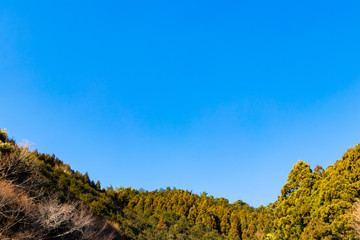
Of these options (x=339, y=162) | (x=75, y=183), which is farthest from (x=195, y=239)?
(x=339, y=162)

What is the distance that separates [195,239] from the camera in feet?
137

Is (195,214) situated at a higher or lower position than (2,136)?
higher

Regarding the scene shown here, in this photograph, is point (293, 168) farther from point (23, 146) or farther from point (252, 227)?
point (252, 227)

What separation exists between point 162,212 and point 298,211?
39556 millimetres

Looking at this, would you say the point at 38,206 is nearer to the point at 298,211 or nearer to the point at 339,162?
the point at 298,211

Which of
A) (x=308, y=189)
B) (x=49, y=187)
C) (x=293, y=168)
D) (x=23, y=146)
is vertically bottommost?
(x=49, y=187)

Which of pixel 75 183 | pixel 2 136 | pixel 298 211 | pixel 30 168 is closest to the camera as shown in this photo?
pixel 30 168

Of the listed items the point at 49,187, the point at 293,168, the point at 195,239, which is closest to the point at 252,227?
the point at 195,239

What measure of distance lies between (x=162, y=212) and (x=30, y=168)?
43.2 meters

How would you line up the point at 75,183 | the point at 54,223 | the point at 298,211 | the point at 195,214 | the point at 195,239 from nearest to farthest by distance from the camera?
the point at 54,223 → the point at 298,211 → the point at 75,183 → the point at 195,239 → the point at 195,214

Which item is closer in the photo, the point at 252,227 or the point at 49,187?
the point at 49,187

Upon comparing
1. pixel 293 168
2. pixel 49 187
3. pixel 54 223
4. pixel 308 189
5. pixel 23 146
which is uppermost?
pixel 293 168

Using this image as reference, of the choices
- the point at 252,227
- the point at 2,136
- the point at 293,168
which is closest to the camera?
the point at 2,136

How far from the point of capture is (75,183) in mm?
23312
